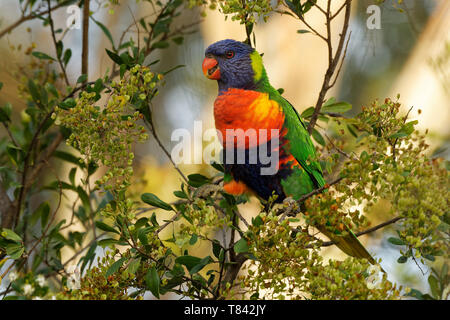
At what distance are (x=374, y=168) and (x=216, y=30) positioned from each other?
7.44ft

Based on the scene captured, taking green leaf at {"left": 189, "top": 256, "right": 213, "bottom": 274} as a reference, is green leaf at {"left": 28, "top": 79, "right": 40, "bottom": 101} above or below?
above

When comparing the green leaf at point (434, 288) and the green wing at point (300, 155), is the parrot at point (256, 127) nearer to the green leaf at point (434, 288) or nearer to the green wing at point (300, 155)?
the green wing at point (300, 155)

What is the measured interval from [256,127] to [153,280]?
0.71 metres

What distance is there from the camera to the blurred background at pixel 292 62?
2.68 meters

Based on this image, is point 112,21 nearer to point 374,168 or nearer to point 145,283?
point 145,283

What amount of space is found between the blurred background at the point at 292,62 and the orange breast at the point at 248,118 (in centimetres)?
110

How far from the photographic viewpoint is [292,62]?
304cm

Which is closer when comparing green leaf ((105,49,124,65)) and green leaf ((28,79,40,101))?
green leaf ((105,49,124,65))

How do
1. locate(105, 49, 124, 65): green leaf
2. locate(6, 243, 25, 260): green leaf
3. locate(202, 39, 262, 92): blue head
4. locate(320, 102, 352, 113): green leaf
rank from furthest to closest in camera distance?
locate(202, 39, 262, 92): blue head → locate(320, 102, 352, 113): green leaf → locate(105, 49, 124, 65): green leaf → locate(6, 243, 25, 260): green leaf

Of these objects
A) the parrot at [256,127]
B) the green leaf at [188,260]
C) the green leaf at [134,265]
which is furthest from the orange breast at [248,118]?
the green leaf at [134,265]

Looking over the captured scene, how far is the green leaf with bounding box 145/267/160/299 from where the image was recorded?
1.11 metres

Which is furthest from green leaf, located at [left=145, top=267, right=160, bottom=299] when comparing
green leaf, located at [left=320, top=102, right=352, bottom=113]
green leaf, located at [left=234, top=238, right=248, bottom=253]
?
green leaf, located at [left=320, top=102, right=352, bottom=113]

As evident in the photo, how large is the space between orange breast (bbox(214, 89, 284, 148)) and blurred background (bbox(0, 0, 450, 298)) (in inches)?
43.3

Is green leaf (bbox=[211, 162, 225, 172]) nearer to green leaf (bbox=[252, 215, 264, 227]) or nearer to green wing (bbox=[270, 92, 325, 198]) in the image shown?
green wing (bbox=[270, 92, 325, 198])
